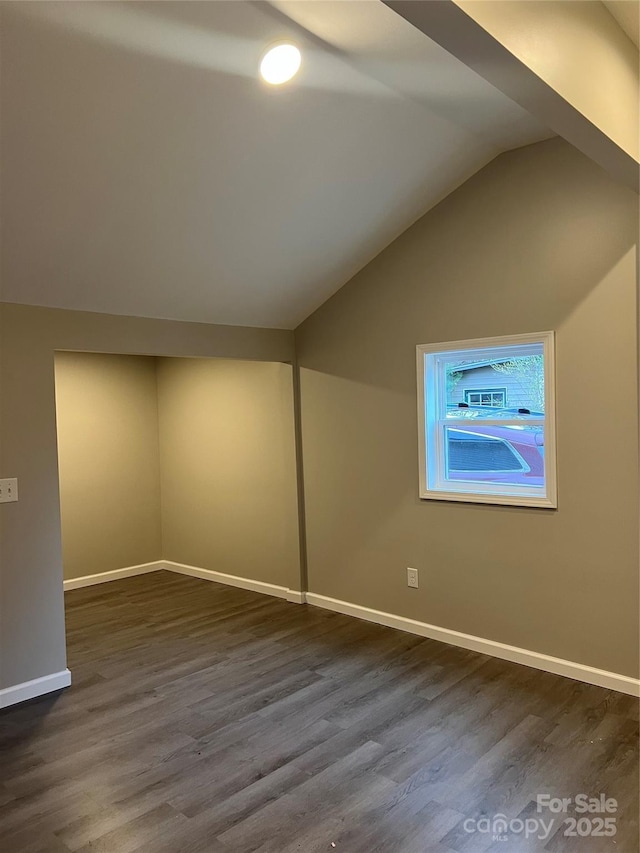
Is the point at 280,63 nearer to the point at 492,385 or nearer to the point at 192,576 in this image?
the point at 492,385

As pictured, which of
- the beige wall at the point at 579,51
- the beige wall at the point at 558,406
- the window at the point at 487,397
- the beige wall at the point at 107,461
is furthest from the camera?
the beige wall at the point at 107,461

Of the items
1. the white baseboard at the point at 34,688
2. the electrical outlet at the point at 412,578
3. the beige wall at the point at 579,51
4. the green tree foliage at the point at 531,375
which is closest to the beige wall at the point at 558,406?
the electrical outlet at the point at 412,578

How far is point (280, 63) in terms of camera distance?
8.10 ft

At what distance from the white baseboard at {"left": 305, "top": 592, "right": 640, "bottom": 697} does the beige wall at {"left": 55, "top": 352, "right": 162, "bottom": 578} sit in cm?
195

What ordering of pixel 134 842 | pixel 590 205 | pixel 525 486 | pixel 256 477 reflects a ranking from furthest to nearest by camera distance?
1. pixel 256 477
2. pixel 525 486
3. pixel 590 205
4. pixel 134 842

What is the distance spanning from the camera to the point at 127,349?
12.3 feet

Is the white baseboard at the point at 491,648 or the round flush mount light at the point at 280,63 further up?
the round flush mount light at the point at 280,63

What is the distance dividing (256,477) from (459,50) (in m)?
3.81

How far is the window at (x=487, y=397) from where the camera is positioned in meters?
3.73

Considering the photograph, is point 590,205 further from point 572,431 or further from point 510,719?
point 510,719

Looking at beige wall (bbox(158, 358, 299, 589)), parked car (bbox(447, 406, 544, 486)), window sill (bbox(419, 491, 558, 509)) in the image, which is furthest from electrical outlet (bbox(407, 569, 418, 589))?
beige wall (bbox(158, 358, 299, 589))

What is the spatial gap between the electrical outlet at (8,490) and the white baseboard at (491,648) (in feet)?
7.43

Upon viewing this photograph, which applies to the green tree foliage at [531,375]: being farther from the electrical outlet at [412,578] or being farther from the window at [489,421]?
the electrical outlet at [412,578]

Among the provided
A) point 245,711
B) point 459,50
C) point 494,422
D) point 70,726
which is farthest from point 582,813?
point 459,50
